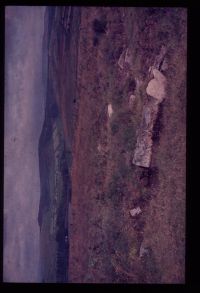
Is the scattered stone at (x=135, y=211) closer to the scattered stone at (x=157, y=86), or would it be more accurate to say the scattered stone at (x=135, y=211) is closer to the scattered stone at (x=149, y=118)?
the scattered stone at (x=149, y=118)

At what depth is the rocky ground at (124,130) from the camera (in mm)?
2705

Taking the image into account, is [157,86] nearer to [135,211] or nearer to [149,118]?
[149,118]

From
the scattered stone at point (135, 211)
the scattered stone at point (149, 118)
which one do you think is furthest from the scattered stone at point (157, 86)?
the scattered stone at point (135, 211)

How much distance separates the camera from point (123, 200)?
2727 millimetres

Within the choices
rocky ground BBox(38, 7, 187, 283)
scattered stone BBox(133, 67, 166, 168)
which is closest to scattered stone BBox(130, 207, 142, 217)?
rocky ground BBox(38, 7, 187, 283)

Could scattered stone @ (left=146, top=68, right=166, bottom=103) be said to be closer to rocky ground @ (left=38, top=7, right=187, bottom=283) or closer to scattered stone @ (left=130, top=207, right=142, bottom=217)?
rocky ground @ (left=38, top=7, right=187, bottom=283)

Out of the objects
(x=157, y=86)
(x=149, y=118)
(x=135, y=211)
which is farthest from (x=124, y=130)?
(x=135, y=211)

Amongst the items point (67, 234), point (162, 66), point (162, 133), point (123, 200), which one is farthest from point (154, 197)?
point (162, 66)

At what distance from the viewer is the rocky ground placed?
8.87ft
